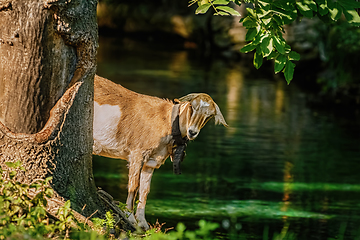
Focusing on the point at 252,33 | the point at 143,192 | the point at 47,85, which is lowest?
the point at 143,192

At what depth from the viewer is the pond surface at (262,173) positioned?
25.2 feet

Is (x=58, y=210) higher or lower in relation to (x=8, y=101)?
lower

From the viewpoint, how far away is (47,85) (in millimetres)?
4230

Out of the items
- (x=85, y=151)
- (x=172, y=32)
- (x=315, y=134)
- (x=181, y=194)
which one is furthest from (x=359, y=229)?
(x=172, y=32)

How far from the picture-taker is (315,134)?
13.3 meters

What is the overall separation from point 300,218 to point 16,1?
5057 mm

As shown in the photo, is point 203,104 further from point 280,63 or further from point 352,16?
point 352,16

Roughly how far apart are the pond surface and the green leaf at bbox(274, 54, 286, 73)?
118 cm

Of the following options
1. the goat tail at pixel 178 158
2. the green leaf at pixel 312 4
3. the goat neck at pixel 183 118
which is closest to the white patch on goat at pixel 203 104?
the goat neck at pixel 183 118

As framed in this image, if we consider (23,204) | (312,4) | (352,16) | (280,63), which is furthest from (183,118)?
(23,204)

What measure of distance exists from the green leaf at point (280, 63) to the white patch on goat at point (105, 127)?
174 centimetres

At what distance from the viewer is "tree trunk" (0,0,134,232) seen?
4117mm

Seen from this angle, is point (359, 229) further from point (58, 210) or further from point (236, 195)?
point (58, 210)

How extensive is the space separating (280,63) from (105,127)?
186 centimetres
